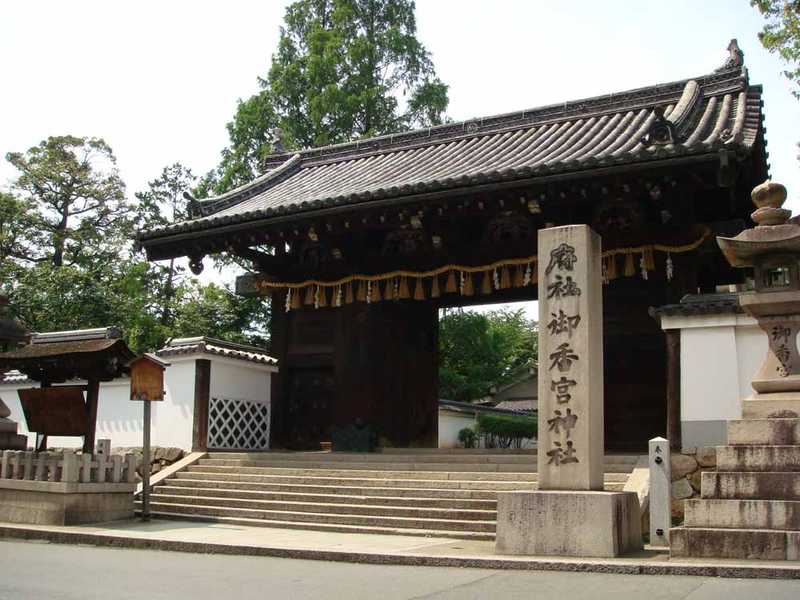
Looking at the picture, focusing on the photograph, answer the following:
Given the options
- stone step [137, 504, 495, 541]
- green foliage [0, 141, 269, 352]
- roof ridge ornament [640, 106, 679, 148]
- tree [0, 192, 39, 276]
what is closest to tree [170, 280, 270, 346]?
green foliage [0, 141, 269, 352]

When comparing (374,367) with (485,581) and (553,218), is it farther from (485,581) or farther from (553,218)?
(485,581)

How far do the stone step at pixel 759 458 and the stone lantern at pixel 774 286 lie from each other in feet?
1.69

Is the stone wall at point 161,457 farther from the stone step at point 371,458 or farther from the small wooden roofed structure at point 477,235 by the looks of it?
the small wooden roofed structure at point 477,235

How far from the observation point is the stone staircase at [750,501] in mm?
7648

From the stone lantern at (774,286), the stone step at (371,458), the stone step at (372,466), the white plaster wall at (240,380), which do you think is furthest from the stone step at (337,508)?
the stone lantern at (774,286)

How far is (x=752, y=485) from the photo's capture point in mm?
8133

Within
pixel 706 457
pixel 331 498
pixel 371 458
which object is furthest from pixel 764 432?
pixel 371 458

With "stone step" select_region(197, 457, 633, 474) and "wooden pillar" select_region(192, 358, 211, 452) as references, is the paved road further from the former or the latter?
"wooden pillar" select_region(192, 358, 211, 452)

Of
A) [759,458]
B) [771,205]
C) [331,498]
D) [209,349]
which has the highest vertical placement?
[771,205]

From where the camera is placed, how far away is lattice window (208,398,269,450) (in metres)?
16.1

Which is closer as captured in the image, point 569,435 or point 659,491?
point 569,435

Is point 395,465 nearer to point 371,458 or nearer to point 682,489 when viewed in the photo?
point 371,458

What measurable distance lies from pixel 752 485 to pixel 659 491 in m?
1.38

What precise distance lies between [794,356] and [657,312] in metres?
2.81
